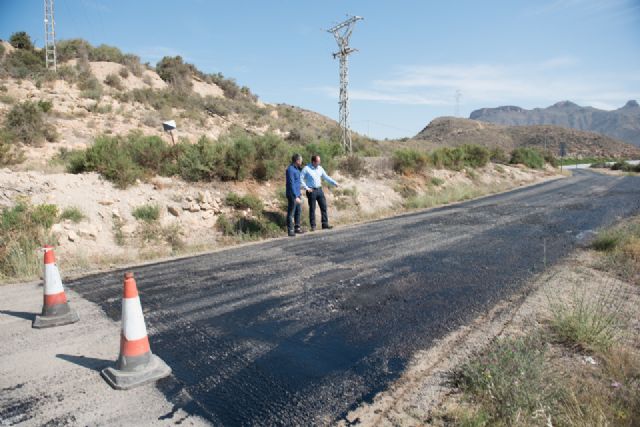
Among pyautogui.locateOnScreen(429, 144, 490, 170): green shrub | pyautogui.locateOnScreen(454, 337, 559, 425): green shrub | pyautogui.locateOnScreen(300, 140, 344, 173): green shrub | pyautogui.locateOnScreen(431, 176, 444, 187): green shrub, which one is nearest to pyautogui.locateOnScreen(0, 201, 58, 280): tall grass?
pyautogui.locateOnScreen(454, 337, 559, 425): green shrub

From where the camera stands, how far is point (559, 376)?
327 centimetres

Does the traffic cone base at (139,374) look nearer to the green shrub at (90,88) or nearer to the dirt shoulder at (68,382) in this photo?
the dirt shoulder at (68,382)

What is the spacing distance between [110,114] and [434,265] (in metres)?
22.7

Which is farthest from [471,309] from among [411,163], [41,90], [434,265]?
[41,90]

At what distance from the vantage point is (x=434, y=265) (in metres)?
7.15

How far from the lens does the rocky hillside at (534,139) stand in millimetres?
91375

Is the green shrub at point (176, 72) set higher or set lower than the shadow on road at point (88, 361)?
higher

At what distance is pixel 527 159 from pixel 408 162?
2667cm

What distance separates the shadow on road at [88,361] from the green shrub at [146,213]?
637 centimetres

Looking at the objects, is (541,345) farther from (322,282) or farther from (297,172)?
(297,172)

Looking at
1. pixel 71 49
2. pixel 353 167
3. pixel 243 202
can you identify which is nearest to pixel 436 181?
pixel 353 167

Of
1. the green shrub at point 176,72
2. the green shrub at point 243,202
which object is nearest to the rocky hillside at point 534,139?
the green shrub at point 176,72

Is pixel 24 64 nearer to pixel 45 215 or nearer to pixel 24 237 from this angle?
pixel 45 215

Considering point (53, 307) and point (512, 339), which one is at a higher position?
point (53, 307)
